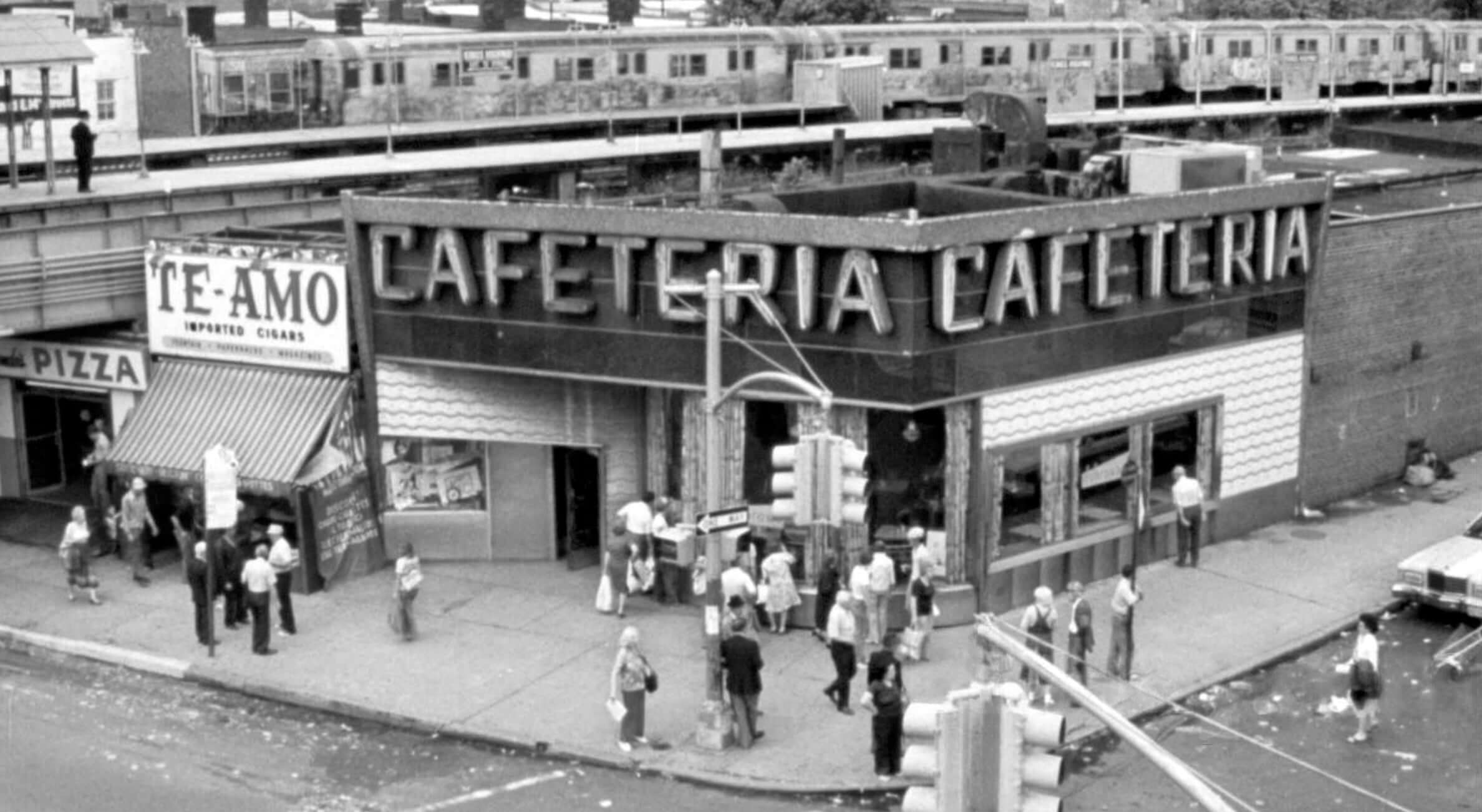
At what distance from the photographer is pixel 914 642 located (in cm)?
2627

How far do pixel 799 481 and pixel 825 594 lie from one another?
667 cm

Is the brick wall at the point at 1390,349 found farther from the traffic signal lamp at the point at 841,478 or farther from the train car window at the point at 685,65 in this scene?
the train car window at the point at 685,65

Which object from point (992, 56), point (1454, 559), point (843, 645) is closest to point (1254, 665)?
point (1454, 559)

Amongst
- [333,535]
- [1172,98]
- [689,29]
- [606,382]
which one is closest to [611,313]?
[606,382]

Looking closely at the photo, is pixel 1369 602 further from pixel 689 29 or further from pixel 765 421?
pixel 689 29

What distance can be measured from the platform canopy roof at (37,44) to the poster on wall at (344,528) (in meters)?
9.43

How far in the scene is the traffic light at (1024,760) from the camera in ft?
37.3

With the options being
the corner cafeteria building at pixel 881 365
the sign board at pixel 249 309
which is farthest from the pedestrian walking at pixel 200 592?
the sign board at pixel 249 309

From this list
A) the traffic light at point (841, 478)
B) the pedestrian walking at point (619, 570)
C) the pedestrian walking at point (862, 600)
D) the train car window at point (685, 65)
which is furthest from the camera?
the train car window at point (685, 65)

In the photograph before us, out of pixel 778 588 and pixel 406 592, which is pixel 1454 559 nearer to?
pixel 778 588

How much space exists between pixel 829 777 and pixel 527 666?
498cm

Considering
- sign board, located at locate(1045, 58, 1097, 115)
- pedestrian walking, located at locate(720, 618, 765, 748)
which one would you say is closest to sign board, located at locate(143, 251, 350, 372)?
pedestrian walking, located at locate(720, 618, 765, 748)

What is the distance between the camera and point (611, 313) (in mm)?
28891

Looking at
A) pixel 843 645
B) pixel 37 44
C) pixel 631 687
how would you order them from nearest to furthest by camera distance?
pixel 631 687
pixel 843 645
pixel 37 44
